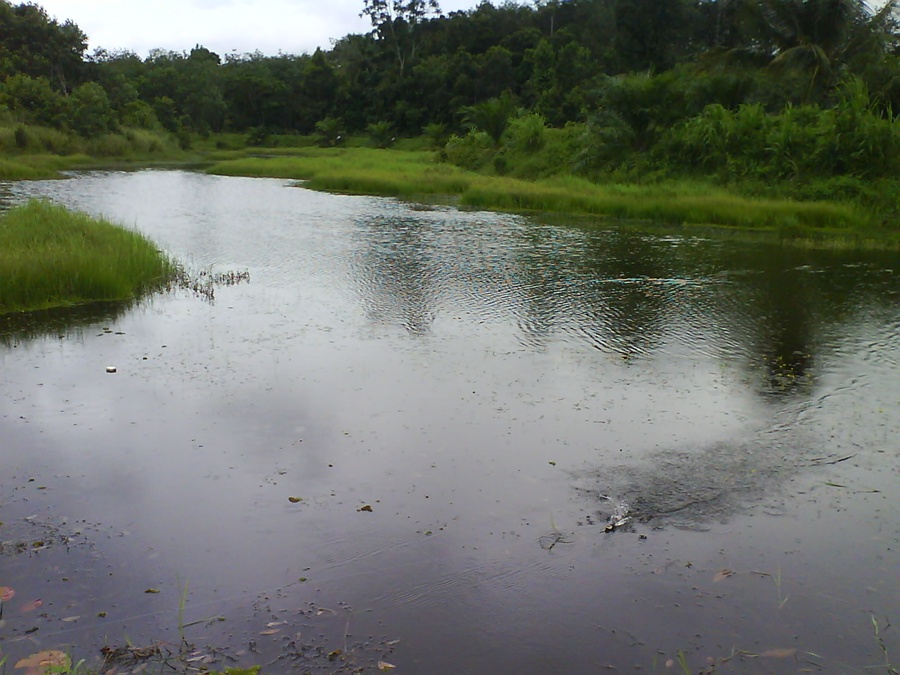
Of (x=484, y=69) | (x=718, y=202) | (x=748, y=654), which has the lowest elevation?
(x=748, y=654)

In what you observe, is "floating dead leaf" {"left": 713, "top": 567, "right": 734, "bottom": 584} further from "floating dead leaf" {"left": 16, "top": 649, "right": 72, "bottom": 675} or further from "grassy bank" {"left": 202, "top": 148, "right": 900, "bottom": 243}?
"grassy bank" {"left": 202, "top": 148, "right": 900, "bottom": 243}

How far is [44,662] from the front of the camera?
346 cm

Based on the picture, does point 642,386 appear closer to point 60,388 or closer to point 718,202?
point 60,388

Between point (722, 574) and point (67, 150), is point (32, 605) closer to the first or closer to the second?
point (722, 574)

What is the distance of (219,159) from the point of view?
159 feet

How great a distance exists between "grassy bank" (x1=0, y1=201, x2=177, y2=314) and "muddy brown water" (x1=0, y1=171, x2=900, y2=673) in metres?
0.46

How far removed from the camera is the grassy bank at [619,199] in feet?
55.9

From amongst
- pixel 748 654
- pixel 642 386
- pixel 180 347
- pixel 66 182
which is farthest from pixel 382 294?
pixel 66 182

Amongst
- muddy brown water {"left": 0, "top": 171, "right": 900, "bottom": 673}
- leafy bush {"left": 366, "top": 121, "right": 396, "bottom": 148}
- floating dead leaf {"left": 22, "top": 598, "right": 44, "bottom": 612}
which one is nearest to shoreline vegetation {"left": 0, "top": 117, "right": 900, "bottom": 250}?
leafy bush {"left": 366, "top": 121, "right": 396, "bottom": 148}

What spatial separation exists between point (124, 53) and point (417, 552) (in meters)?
87.4

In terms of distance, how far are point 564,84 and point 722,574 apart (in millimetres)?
36782

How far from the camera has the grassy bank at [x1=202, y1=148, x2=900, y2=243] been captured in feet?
55.9

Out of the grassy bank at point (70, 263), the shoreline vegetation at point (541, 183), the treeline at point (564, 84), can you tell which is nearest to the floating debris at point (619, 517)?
the grassy bank at point (70, 263)

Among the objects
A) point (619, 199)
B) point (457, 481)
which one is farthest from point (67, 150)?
point (457, 481)
